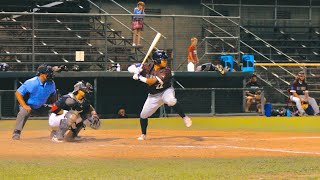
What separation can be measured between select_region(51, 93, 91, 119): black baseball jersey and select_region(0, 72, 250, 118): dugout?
27.9ft

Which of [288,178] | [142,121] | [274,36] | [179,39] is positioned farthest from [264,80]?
[288,178]

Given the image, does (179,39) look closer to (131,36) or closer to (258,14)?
(131,36)

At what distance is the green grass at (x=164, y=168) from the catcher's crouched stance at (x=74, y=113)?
9.96 feet

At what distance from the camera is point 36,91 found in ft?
48.0

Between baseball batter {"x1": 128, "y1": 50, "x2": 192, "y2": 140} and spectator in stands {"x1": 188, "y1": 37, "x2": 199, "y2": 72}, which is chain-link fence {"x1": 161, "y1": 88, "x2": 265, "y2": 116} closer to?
spectator in stands {"x1": 188, "y1": 37, "x2": 199, "y2": 72}

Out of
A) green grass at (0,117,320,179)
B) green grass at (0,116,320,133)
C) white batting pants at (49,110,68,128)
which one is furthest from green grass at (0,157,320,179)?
green grass at (0,116,320,133)

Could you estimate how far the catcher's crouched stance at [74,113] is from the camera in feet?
45.7

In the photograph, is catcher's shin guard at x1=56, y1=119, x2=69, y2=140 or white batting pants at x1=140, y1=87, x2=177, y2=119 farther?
white batting pants at x1=140, y1=87, x2=177, y2=119

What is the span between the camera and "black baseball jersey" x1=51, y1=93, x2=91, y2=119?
13922 mm

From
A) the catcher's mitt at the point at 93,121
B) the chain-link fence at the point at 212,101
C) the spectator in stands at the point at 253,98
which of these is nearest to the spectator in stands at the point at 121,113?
the chain-link fence at the point at 212,101

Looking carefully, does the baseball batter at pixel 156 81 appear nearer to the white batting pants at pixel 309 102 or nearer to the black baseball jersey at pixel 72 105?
the black baseball jersey at pixel 72 105

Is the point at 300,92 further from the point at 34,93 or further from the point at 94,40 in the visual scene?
the point at 34,93

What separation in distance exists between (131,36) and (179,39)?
2040mm

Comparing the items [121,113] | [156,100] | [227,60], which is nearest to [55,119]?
[156,100]
